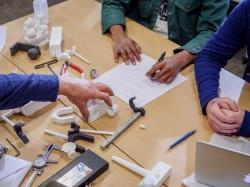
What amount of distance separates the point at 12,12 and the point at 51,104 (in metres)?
2.30

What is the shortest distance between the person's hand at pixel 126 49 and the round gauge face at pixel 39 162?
0.56 metres

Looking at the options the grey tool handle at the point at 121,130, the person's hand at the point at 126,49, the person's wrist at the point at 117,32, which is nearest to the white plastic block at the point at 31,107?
the grey tool handle at the point at 121,130

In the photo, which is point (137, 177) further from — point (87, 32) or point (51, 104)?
point (87, 32)

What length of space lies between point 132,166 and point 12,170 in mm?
345

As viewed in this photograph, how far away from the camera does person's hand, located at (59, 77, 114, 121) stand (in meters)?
1.15

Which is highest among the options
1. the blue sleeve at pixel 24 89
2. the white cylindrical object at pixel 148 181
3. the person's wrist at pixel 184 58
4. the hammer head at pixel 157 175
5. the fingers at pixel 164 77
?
the blue sleeve at pixel 24 89

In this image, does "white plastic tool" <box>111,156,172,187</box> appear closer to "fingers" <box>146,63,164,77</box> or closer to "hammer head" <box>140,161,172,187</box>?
"hammer head" <box>140,161,172,187</box>

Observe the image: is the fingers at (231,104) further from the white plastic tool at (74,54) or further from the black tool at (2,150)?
the black tool at (2,150)

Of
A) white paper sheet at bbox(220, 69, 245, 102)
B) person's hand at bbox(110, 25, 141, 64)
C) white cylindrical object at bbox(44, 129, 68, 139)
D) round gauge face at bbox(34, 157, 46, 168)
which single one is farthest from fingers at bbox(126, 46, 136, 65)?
round gauge face at bbox(34, 157, 46, 168)

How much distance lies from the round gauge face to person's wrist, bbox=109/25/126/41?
0.69 meters

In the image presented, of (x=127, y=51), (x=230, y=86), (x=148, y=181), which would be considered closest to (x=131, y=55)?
(x=127, y=51)

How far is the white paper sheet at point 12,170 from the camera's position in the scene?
1.00 metres

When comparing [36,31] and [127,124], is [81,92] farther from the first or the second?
[36,31]

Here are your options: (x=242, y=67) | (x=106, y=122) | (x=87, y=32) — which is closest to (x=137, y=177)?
(x=106, y=122)
